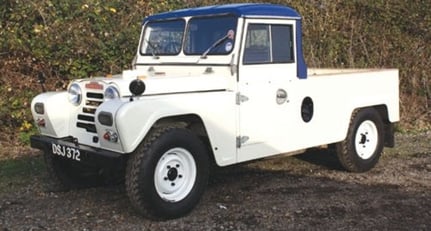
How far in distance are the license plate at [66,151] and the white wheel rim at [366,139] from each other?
141 inches

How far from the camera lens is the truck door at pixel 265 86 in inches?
231

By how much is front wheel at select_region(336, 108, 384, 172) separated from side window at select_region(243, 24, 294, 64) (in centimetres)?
140

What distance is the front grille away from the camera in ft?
18.2

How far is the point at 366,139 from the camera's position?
743 cm

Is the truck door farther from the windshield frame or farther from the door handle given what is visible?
the windshield frame

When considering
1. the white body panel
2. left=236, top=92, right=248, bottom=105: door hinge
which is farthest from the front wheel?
left=236, top=92, right=248, bottom=105: door hinge

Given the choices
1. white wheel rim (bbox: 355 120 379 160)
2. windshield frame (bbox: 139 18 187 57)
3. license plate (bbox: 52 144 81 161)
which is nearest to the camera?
license plate (bbox: 52 144 81 161)

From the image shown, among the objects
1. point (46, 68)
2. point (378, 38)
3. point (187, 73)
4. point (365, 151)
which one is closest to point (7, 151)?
point (46, 68)

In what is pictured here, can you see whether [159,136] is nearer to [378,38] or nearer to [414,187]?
[414,187]

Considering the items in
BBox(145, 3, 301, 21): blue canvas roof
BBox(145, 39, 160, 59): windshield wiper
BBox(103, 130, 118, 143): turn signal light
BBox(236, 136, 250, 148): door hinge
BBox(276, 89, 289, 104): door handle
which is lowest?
BBox(236, 136, 250, 148): door hinge

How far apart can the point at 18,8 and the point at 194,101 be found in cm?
549

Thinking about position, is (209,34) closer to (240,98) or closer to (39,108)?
(240,98)

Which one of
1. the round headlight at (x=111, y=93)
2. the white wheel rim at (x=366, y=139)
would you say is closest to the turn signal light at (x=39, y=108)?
the round headlight at (x=111, y=93)

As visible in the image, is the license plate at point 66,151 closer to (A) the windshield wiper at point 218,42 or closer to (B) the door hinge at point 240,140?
(B) the door hinge at point 240,140
